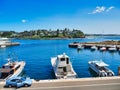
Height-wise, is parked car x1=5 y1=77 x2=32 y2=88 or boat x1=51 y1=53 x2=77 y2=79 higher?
parked car x1=5 y1=77 x2=32 y2=88

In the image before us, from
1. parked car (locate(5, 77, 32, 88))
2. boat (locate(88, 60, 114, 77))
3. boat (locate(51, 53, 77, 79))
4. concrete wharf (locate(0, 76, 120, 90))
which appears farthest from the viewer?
boat (locate(88, 60, 114, 77))

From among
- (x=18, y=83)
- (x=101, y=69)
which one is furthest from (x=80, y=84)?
Result: (x=101, y=69)

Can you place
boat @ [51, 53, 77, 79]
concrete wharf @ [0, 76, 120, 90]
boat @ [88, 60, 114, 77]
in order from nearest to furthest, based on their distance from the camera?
concrete wharf @ [0, 76, 120, 90] → boat @ [51, 53, 77, 79] → boat @ [88, 60, 114, 77]

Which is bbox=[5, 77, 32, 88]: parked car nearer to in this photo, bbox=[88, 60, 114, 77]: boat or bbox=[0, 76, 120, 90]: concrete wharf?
bbox=[0, 76, 120, 90]: concrete wharf

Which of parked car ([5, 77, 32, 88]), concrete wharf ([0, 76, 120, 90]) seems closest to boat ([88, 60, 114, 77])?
concrete wharf ([0, 76, 120, 90])

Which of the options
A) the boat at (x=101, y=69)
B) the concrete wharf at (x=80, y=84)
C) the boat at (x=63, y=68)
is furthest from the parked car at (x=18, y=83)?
the boat at (x=101, y=69)

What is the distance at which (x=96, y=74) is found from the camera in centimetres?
5281

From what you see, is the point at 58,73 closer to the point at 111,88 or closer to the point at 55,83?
the point at 55,83

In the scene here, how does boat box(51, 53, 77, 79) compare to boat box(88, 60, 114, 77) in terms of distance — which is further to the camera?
boat box(88, 60, 114, 77)

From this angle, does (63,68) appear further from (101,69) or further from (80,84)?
(80,84)

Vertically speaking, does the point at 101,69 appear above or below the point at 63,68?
below

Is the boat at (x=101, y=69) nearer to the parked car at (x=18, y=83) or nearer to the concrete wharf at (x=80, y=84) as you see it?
the concrete wharf at (x=80, y=84)

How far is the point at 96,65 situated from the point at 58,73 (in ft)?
45.1

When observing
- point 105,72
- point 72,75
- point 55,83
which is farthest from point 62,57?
point 55,83
